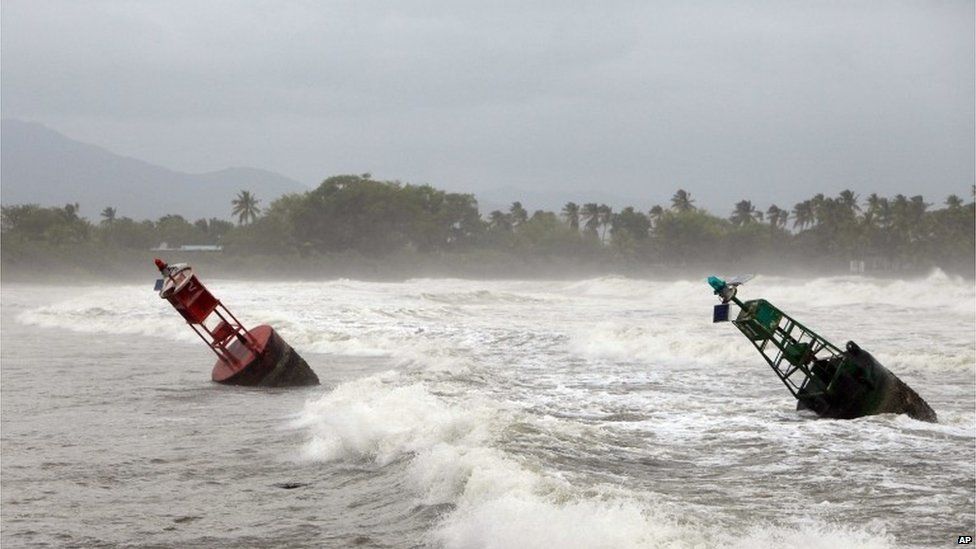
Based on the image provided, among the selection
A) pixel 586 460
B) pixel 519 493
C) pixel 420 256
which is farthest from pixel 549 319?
pixel 420 256

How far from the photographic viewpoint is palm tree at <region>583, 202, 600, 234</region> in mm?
182375

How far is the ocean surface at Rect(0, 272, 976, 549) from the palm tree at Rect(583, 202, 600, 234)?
156 meters

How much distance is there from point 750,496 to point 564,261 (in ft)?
482

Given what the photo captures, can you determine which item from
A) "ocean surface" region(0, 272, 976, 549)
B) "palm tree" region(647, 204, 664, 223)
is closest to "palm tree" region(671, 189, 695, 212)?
"palm tree" region(647, 204, 664, 223)

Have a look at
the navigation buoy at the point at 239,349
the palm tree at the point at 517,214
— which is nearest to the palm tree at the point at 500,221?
the palm tree at the point at 517,214

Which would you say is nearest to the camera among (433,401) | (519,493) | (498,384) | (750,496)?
(519,493)

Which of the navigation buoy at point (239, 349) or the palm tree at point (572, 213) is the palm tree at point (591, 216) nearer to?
the palm tree at point (572, 213)

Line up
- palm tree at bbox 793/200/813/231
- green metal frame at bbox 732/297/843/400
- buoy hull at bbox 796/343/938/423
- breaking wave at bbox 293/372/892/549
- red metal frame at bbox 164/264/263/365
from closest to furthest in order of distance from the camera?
1. breaking wave at bbox 293/372/892/549
2. buoy hull at bbox 796/343/938/423
3. green metal frame at bbox 732/297/843/400
4. red metal frame at bbox 164/264/263/365
5. palm tree at bbox 793/200/813/231

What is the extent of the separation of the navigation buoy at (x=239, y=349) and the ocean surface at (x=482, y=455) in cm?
56

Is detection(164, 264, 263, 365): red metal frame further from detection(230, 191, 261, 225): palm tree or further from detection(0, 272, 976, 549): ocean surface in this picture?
detection(230, 191, 261, 225): palm tree

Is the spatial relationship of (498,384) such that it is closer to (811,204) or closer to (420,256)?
(420,256)

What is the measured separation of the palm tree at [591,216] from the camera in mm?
182375

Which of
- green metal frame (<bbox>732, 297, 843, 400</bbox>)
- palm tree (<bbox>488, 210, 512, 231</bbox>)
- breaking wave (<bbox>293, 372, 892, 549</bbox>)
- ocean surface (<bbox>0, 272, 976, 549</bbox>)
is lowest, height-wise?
ocean surface (<bbox>0, 272, 976, 549</bbox>)

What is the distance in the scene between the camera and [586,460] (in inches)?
481
